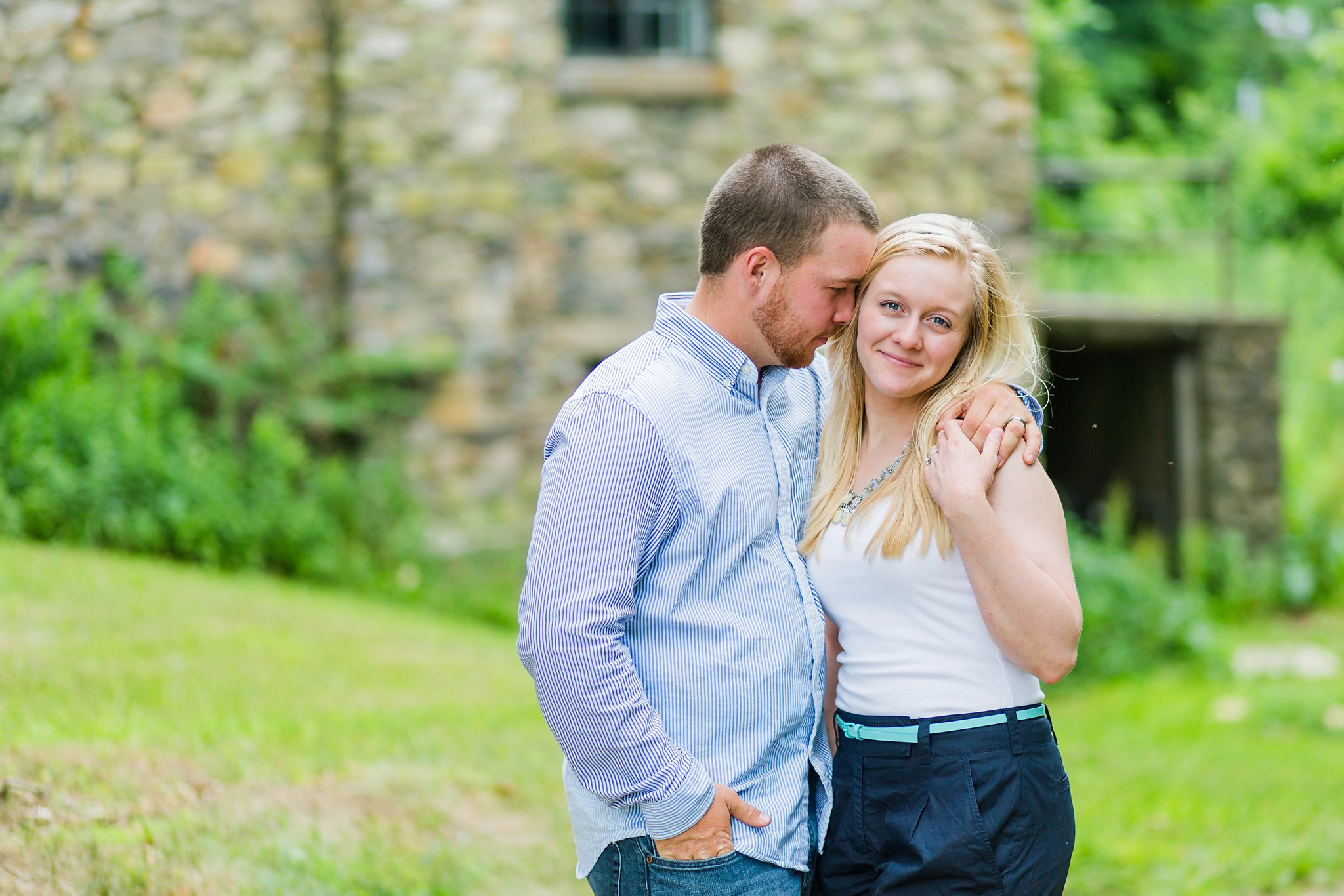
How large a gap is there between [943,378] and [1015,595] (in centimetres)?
49

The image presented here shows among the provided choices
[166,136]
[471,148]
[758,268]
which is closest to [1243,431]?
[471,148]

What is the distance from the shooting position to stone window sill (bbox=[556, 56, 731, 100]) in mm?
8414

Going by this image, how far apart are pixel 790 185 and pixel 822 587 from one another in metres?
0.74

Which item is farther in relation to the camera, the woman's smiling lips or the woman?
the woman's smiling lips

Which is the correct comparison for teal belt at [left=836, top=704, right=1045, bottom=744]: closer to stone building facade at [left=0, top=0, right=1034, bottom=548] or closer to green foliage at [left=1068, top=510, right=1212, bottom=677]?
green foliage at [left=1068, top=510, right=1212, bottom=677]

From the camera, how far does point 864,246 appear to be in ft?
7.54

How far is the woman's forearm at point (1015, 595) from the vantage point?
2164mm

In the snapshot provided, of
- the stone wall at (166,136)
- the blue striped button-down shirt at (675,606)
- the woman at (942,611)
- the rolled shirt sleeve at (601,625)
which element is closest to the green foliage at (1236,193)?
the woman at (942,611)

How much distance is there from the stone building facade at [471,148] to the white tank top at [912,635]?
619 cm

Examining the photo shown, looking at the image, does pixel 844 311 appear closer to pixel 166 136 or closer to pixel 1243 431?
pixel 166 136

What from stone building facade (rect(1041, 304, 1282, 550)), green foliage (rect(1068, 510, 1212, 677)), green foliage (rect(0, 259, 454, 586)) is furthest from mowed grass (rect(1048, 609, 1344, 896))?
green foliage (rect(0, 259, 454, 586))

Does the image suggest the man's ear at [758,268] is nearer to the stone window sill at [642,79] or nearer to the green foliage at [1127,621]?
the green foliage at [1127,621]

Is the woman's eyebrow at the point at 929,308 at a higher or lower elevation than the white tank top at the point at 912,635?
higher

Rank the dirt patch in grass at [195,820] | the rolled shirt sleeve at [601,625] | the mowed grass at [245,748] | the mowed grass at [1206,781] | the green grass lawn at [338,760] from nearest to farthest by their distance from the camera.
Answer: the rolled shirt sleeve at [601,625]
the dirt patch in grass at [195,820]
the mowed grass at [245,748]
the green grass lawn at [338,760]
the mowed grass at [1206,781]
